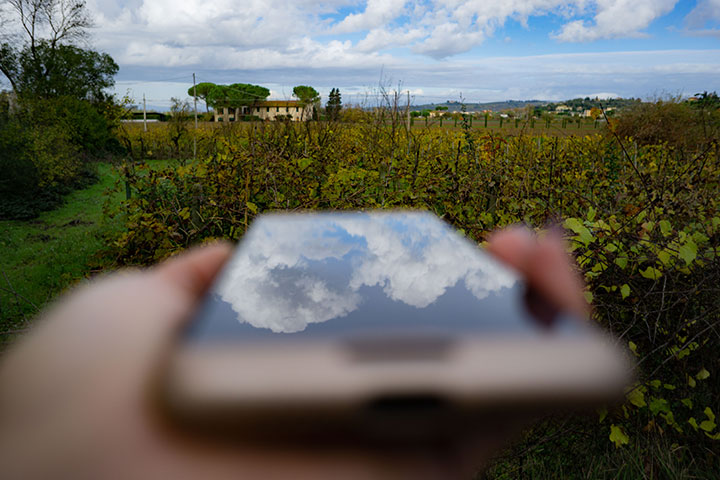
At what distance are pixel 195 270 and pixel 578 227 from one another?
188 cm

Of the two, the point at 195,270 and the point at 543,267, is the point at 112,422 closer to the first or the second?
the point at 195,270

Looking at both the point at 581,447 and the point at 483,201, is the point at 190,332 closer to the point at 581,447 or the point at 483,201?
the point at 581,447

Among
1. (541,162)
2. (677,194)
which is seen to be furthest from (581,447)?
(541,162)

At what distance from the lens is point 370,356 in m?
0.50

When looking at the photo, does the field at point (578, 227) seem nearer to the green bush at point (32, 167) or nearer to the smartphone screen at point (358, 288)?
the smartphone screen at point (358, 288)

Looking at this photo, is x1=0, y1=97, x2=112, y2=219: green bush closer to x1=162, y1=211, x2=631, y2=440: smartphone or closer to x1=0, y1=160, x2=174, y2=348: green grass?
x1=0, y1=160, x2=174, y2=348: green grass

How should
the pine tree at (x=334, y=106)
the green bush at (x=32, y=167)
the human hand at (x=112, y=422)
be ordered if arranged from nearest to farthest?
the human hand at (x=112, y=422) < the pine tree at (x=334, y=106) < the green bush at (x=32, y=167)

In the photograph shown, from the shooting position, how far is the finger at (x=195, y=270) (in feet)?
2.22

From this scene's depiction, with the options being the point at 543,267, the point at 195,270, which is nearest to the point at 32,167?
the point at 195,270

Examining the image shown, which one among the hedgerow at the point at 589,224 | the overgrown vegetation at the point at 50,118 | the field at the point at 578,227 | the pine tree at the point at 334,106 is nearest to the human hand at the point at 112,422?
the field at the point at 578,227

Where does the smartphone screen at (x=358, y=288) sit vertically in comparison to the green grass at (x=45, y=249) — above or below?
above

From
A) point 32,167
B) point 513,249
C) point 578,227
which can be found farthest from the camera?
point 32,167

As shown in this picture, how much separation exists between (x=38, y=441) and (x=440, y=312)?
455 mm

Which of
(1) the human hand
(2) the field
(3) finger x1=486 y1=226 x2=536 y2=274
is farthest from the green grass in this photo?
(3) finger x1=486 y1=226 x2=536 y2=274
